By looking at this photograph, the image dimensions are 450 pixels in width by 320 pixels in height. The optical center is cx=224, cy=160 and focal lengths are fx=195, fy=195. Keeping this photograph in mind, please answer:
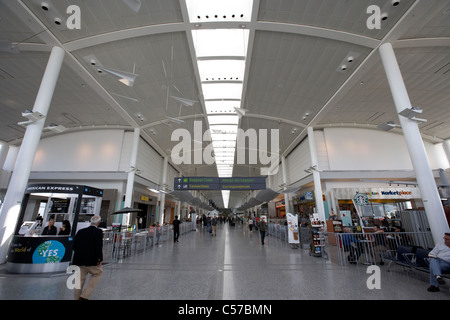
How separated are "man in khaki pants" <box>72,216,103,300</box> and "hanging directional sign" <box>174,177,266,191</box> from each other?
10.3 m

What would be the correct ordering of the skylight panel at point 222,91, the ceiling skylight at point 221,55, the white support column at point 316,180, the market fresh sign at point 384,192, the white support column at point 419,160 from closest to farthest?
the white support column at point 419,160 → the ceiling skylight at point 221,55 → the skylight panel at point 222,91 → the white support column at point 316,180 → the market fresh sign at point 384,192

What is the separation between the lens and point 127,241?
7789 millimetres

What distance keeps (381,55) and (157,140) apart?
1633cm

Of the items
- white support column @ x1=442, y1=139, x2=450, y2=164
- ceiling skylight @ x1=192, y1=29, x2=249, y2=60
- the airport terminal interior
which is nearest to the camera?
the airport terminal interior

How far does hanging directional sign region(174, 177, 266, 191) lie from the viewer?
13125 millimetres

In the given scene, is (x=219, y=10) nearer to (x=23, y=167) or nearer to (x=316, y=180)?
(x=23, y=167)

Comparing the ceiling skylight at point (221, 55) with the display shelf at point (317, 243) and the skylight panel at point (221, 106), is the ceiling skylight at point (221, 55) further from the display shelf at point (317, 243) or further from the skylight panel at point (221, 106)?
the display shelf at point (317, 243)

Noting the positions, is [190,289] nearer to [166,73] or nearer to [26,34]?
[166,73]

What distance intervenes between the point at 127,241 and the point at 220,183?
695cm

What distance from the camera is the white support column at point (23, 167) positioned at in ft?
20.4

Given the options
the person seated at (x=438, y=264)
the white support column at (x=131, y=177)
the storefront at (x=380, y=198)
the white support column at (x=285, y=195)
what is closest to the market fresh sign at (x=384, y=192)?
the storefront at (x=380, y=198)

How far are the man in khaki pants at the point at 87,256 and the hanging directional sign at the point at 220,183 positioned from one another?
1029 centimetres

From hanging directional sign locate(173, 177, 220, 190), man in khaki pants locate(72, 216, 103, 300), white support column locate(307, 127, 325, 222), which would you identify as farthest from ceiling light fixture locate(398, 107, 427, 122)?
hanging directional sign locate(173, 177, 220, 190)

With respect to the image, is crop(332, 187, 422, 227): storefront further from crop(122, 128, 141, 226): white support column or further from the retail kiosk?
the retail kiosk
